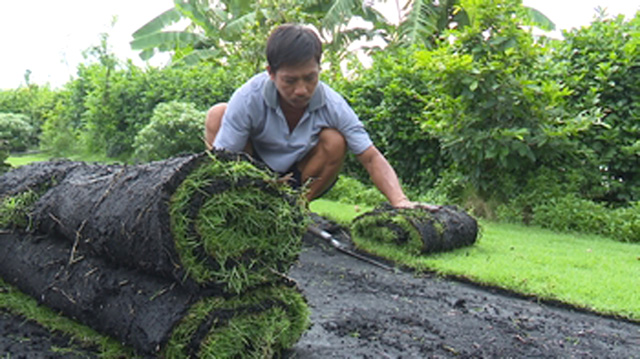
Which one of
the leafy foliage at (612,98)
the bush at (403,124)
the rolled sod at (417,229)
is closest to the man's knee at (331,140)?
the rolled sod at (417,229)

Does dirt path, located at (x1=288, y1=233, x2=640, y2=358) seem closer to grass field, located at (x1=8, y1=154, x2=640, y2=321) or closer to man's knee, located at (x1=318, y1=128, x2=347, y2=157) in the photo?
grass field, located at (x1=8, y1=154, x2=640, y2=321)

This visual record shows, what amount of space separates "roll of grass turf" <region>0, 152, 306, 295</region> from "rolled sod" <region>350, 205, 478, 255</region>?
255cm

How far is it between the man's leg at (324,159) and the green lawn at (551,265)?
0.99 meters

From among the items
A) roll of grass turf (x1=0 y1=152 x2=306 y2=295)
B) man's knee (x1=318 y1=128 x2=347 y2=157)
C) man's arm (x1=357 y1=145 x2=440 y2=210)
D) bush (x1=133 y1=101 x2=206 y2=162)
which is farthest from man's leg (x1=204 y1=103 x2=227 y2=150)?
bush (x1=133 y1=101 x2=206 y2=162)

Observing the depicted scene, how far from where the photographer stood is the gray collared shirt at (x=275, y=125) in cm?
368

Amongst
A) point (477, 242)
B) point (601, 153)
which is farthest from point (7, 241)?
point (601, 153)

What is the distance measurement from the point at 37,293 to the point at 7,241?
2.11 feet

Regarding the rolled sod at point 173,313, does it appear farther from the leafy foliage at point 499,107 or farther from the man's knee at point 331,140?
the leafy foliage at point 499,107

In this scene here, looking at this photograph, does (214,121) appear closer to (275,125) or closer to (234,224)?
(275,125)

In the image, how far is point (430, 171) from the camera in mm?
8242

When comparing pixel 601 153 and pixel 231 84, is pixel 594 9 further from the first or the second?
pixel 231 84

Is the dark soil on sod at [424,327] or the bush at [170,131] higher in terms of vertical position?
the bush at [170,131]

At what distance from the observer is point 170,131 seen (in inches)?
377

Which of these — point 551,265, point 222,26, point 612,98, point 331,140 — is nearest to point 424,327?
point 331,140
